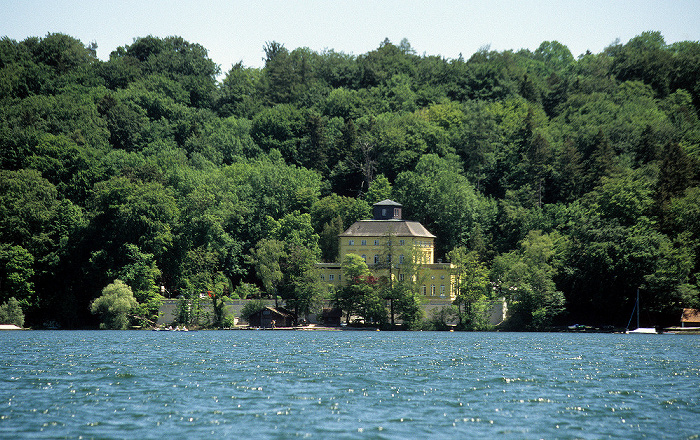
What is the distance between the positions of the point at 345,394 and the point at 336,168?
85.4m

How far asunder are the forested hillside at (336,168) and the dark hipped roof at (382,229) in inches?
186

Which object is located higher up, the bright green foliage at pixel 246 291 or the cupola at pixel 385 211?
the cupola at pixel 385 211

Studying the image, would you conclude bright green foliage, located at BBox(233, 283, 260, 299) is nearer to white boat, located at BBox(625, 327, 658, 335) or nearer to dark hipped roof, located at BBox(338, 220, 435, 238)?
dark hipped roof, located at BBox(338, 220, 435, 238)

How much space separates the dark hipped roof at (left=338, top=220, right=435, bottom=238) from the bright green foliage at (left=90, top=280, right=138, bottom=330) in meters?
27.0

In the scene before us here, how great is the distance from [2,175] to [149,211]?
14620 millimetres

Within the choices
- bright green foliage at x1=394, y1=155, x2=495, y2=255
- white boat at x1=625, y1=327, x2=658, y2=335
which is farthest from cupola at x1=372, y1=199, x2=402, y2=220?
white boat at x1=625, y1=327, x2=658, y2=335

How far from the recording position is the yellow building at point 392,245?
3457 inches

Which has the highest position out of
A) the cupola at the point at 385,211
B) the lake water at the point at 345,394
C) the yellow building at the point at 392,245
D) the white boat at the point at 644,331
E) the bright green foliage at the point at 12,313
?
the cupola at the point at 385,211

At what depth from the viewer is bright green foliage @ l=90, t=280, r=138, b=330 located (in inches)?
2889

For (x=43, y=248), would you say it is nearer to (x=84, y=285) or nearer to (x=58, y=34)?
(x=84, y=285)

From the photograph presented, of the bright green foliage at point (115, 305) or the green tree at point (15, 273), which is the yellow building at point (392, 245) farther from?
the green tree at point (15, 273)

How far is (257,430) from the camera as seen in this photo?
66.9ft

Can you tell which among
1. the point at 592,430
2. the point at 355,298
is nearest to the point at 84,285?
the point at 355,298

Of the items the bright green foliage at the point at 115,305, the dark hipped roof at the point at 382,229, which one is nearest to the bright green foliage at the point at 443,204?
the dark hipped roof at the point at 382,229
